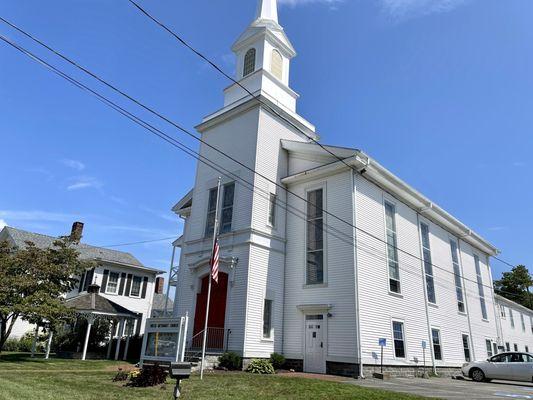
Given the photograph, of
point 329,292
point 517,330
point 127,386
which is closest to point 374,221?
point 329,292

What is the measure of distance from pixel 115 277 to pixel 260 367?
2133 cm

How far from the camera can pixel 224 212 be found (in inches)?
822

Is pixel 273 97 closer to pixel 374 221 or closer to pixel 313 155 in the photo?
pixel 313 155

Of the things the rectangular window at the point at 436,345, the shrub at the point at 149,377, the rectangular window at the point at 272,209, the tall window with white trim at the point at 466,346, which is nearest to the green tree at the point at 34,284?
the shrub at the point at 149,377

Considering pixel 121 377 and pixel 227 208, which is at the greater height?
pixel 227 208

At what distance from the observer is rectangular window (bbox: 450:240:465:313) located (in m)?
26.8

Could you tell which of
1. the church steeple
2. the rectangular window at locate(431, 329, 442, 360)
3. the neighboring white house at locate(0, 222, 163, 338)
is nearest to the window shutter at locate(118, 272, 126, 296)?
the neighboring white house at locate(0, 222, 163, 338)

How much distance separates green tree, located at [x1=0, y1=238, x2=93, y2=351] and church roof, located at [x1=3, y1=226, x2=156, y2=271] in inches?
484

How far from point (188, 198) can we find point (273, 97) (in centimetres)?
850

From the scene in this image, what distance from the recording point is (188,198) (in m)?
26.1

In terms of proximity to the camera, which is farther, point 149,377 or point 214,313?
point 214,313

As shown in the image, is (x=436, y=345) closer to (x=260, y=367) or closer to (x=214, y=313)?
(x=260, y=367)

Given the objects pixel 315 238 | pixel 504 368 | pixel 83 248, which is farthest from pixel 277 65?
pixel 83 248

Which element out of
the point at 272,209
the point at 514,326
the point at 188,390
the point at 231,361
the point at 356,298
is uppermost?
the point at 272,209
